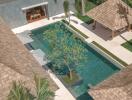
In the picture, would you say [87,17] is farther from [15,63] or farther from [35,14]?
[15,63]

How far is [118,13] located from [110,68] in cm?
669

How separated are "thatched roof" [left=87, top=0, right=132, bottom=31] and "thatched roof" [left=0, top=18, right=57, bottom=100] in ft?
33.3

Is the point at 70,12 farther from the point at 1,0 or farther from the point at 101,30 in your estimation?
the point at 1,0

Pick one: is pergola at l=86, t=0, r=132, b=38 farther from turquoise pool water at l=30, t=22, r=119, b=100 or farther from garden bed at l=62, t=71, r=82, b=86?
garden bed at l=62, t=71, r=82, b=86

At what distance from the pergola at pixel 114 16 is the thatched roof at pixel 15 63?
10.1 m

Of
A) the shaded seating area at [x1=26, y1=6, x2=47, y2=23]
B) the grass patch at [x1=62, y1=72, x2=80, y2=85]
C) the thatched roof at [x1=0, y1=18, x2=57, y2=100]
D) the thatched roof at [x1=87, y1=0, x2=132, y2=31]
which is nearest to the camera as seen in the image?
the thatched roof at [x1=0, y1=18, x2=57, y2=100]

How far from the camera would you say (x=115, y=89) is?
23.0 meters

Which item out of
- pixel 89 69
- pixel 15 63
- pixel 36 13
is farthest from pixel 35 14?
pixel 15 63

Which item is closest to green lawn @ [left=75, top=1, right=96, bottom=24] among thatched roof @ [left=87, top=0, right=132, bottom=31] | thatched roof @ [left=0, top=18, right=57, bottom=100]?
thatched roof @ [left=87, top=0, right=132, bottom=31]

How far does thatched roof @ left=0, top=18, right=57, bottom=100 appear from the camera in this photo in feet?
80.6

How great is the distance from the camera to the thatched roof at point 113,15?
34.0m

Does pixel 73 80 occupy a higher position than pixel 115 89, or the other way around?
pixel 115 89

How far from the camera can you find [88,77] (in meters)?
30.5

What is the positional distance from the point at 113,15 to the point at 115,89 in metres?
13.1
